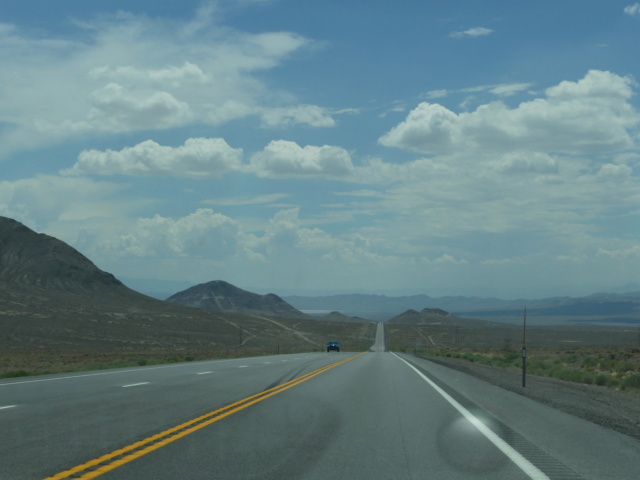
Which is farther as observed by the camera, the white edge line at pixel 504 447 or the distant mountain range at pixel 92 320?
the distant mountain range at pixel 92 320

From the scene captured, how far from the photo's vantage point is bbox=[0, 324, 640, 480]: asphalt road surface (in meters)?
8.00

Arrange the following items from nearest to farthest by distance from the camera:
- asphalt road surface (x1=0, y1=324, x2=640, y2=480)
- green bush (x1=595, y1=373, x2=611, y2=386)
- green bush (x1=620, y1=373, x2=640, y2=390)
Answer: asphalt road surface (x1=0, y1=324, x2=640, y2=480), green bush (x1=620, y1=373, x2=640, y2=390), green bush (x1=595, y1=373, x2=611, y2=386)

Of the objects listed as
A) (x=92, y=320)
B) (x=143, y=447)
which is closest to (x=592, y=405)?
(x=143, y=447)

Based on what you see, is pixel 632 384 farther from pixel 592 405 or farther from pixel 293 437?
pixel 293 437

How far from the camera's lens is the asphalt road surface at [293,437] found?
800 cm

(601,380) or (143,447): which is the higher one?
(143,447)

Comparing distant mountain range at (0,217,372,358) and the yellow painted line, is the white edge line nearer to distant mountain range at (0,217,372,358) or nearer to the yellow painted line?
the yellow painted line

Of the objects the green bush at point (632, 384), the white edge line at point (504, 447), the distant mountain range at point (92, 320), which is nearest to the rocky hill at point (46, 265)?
the distant mountain range at point (92, 320)

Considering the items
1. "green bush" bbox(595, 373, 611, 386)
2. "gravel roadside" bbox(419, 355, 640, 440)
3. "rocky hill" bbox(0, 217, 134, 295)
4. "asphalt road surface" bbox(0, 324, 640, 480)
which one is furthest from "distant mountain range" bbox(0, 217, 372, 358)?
"asphalt road surface" bbox(0, 324, 640, 480)

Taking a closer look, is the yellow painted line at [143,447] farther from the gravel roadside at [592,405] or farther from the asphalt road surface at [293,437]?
the gravel roadside at [592,405]

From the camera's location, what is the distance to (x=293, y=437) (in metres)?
10.2

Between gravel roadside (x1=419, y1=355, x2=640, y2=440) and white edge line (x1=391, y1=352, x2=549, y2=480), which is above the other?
white edge line (x1=391, y1=352, x2=549, y2=480)

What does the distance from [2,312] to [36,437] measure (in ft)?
297

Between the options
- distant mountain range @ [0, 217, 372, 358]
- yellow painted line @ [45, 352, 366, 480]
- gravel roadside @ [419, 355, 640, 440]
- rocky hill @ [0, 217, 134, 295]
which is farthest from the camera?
rocky hill @ [0, 217, 134, 295]
